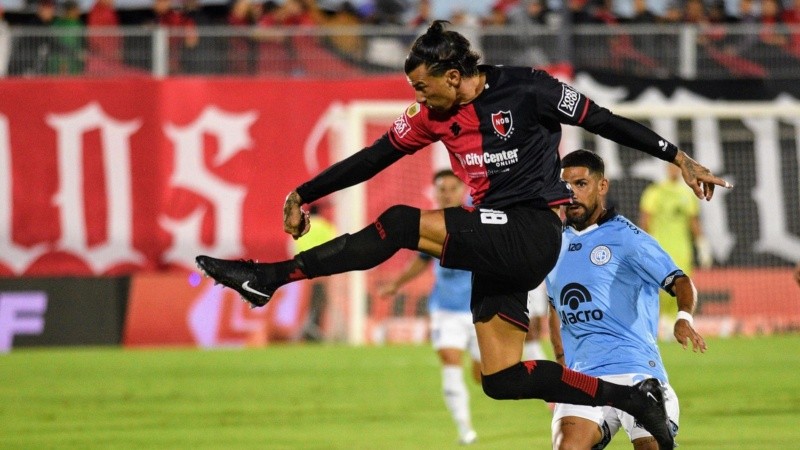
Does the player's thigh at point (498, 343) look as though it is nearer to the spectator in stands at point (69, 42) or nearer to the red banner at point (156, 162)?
the red banner at point (156, 162)

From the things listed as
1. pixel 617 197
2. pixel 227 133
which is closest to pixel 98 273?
pixel 227 133

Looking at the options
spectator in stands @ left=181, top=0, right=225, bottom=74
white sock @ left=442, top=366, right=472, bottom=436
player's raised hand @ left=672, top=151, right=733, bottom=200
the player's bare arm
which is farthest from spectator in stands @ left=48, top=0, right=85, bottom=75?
player's raised hand @ left=672, top=151, right=733, bottom=200

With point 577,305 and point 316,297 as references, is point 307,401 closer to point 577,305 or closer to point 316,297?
A: point 316,297

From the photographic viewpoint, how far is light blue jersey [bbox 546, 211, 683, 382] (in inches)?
288

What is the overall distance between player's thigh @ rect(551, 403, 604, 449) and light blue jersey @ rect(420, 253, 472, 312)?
427 centimetres

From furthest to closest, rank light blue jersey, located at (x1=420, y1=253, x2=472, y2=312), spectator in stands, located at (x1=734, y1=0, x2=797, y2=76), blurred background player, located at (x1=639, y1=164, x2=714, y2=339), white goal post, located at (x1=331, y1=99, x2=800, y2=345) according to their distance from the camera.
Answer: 1. spectator in stands, located at (x1=734, y1=0, x2=797, y2=76)
2. white goal post, located at (x1=331, y1=99, x2=800, y2=345)
3. blurred background player, located at (x1=639, y1=164, x2=714, y2=339)
4. light blue jersey, located at (x1=420, y1=253, x2=472, y2=312)

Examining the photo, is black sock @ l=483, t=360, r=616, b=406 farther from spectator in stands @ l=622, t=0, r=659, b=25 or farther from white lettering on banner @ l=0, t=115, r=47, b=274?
white lettering on banner @ l=0, t=115, r=47, b=274

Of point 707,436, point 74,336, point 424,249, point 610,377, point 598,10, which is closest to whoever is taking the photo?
point 424,249

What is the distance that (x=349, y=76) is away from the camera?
68.5 feet

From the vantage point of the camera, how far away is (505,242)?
22.1 ft

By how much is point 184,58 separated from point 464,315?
34.0 ft

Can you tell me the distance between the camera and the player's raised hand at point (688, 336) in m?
6.64

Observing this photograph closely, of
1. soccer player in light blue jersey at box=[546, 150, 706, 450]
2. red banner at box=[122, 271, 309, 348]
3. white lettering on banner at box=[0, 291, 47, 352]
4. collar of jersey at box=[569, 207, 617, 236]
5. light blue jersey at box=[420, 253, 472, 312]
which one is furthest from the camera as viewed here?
red banner at box=[122, 271, 309, 348]

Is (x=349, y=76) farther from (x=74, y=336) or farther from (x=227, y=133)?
(x=74, y=336)
